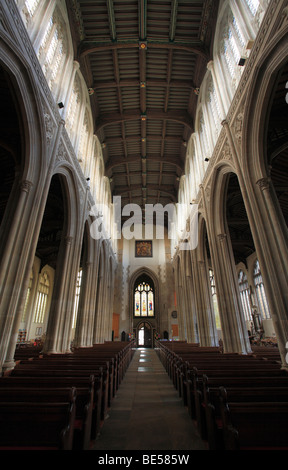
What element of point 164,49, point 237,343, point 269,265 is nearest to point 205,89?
point 164,49

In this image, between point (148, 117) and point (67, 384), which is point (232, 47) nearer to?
point (148, 117)

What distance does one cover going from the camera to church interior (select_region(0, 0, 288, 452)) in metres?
2.73

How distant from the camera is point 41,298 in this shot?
21.5 meters

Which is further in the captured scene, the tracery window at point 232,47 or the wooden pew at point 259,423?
the tracery window at point 232,47

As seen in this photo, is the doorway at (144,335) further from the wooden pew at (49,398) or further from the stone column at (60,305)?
the wooden pew at (49,398)

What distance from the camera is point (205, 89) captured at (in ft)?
36.6

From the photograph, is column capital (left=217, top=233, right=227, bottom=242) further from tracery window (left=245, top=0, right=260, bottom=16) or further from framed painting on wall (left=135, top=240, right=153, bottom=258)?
framed painting on wall (left=135, top=240, right=153, bottom=258)

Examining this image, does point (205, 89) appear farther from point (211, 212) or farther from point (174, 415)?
point (174, 415)

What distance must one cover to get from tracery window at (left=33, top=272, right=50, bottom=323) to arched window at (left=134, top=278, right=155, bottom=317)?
9131 mm

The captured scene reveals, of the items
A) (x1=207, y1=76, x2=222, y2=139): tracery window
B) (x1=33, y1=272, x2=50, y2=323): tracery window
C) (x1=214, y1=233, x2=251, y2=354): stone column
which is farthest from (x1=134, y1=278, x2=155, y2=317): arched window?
(x1=207, y1=76, x2=222, y2=139): tracery window

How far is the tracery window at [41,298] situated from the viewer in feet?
67.2

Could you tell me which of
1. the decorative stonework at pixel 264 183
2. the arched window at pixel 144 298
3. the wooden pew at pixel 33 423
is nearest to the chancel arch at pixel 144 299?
the arched window at pixel 144 298

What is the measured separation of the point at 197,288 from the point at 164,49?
12.4 metres

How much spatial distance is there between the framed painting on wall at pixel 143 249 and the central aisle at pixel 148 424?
1935cm
